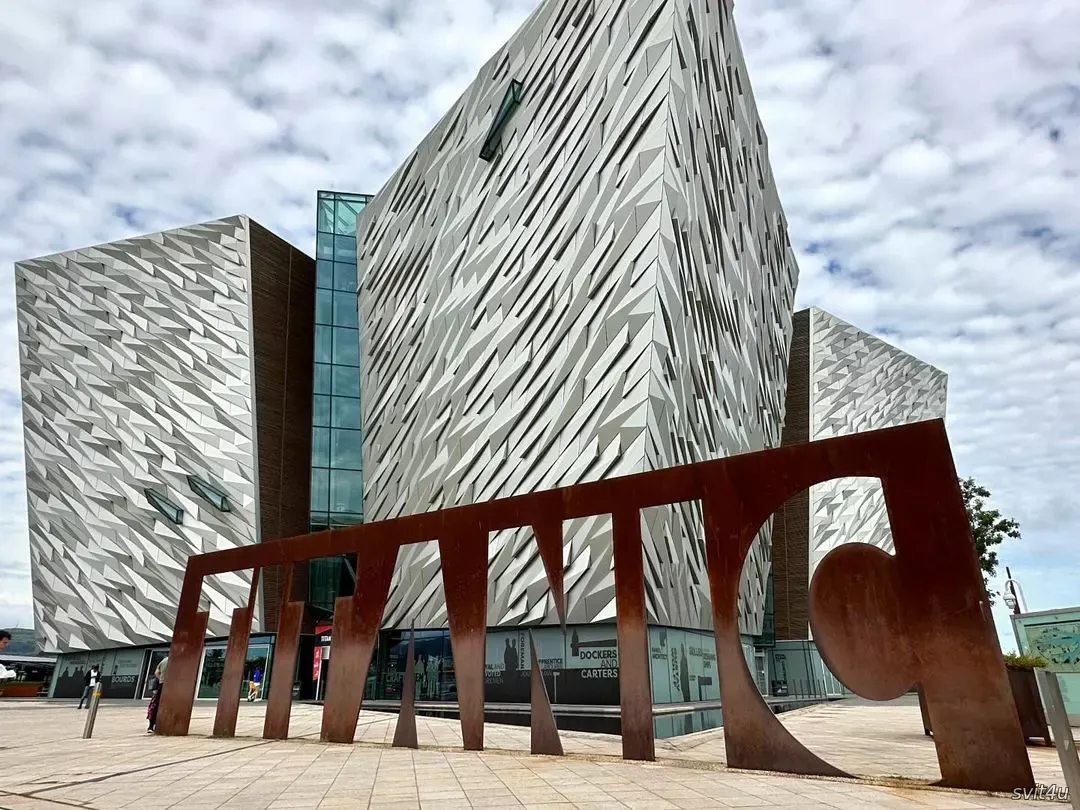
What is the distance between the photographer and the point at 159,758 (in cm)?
1038

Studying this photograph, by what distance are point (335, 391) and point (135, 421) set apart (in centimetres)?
825

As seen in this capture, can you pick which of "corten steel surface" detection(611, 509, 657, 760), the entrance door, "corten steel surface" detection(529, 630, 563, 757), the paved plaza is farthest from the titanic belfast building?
"corten steel surface" detection(611, 509, 657, 760)

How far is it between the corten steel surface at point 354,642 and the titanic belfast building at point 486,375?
6209mm

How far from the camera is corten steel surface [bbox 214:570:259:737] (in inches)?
512

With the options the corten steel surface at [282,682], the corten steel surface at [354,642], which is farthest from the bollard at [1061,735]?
the corten steel surface at [282,682]

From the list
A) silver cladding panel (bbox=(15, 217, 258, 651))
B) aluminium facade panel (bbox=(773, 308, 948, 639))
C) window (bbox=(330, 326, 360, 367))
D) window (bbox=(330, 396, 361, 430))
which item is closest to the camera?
silver cladding panel (bbox=(15, 217, 258, 651))

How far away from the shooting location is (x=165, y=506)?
29594mm

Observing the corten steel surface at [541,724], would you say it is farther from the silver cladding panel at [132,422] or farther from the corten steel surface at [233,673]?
the silver cladding panel at [132,422]

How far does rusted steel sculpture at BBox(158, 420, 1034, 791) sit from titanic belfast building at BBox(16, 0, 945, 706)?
21.1 ft

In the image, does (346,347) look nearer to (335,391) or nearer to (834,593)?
(335,391)

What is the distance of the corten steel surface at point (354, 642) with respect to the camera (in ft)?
37.4

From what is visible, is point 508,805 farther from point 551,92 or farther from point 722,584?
point 551,92

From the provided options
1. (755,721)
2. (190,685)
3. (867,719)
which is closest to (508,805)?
(755,721)

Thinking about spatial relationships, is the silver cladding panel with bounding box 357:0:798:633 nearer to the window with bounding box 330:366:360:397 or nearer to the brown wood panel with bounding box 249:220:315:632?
the window with bounding box 330:366:360:397
